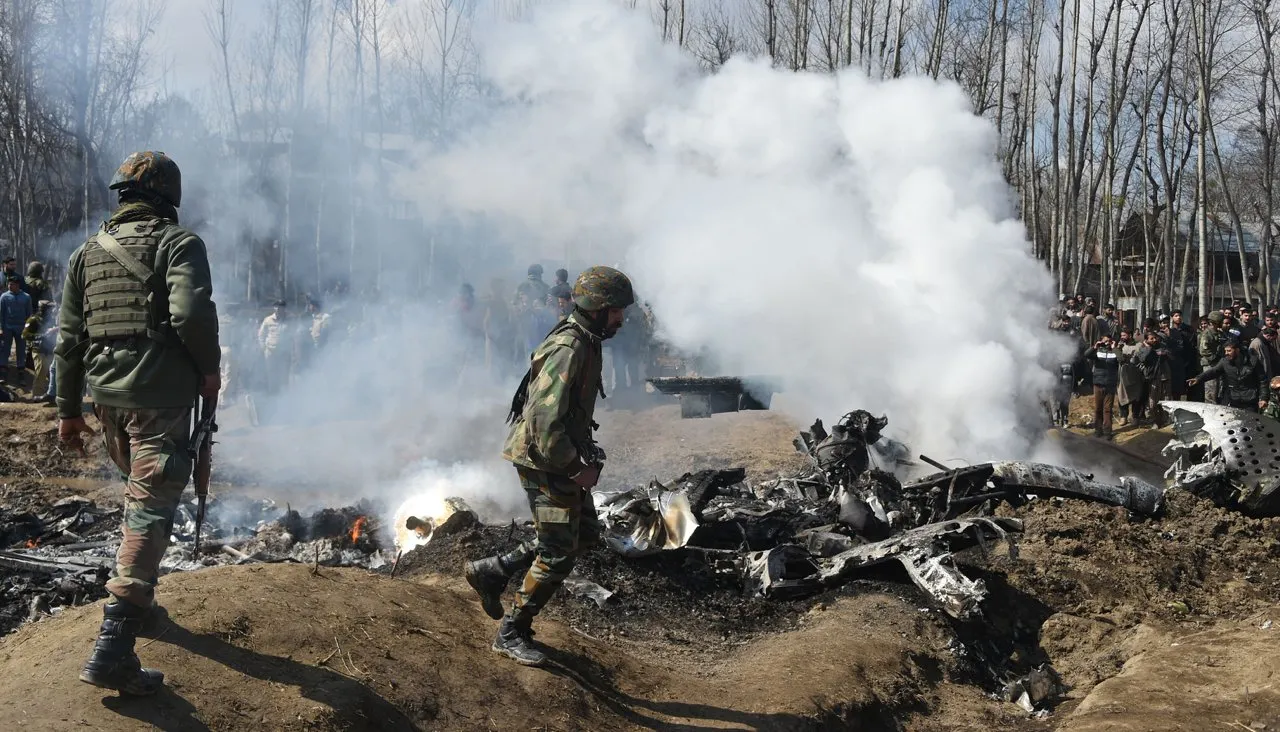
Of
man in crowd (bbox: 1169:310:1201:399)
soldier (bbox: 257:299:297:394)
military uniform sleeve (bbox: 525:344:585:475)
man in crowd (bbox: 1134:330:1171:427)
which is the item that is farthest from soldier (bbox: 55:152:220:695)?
man in crowd (bbox: 1169:310:1201:399)

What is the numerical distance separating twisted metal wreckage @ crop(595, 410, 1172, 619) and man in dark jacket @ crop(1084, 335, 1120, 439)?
5.92 meters

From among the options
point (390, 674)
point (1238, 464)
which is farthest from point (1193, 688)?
point (1238, 464)

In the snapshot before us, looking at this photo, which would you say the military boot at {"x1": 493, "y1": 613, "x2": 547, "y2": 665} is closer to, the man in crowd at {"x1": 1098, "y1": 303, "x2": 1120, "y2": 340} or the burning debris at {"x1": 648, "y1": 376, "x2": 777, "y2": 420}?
the burning debris at {"x1": 648, "y1": 376, "x2": 777, "y2": 420}

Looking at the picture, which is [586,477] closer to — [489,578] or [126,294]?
[489,578]

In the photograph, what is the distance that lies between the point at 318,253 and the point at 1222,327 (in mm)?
20241

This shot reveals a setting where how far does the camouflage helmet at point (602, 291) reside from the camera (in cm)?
425

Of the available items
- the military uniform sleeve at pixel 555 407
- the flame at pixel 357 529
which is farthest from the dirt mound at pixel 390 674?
the flame at pixel 357 529

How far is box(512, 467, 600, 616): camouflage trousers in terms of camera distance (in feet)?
13.7

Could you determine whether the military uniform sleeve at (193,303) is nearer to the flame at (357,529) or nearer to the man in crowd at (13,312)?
the flame at (357,529)

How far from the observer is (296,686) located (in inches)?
143

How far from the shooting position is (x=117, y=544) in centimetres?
694

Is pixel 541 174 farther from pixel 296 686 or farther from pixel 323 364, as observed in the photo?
pixel 296 686

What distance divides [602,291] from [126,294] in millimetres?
1880

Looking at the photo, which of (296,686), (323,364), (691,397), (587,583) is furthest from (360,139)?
(296,686)
